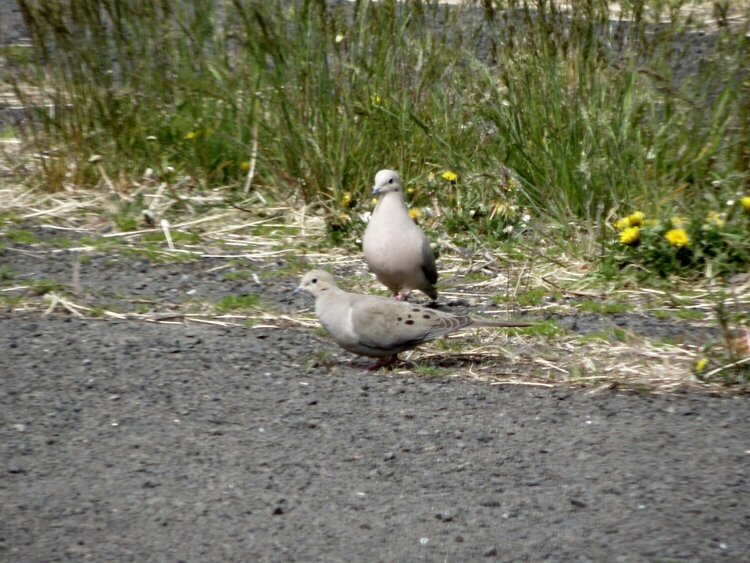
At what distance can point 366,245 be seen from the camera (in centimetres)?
561

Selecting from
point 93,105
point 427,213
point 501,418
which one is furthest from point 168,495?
point 93,105

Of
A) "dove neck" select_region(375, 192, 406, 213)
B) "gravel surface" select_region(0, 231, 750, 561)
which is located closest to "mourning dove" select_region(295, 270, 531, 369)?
"gravel surface" select_region(0, 231, 750, 561)

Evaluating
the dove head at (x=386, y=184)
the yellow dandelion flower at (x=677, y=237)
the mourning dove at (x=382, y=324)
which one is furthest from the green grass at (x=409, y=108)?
the mourning dove at (x=382, y=324)

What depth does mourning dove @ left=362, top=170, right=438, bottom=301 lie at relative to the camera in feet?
17.9

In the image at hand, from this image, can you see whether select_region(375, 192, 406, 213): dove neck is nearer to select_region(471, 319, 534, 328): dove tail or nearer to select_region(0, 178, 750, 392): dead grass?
select_region(0, 178, 750, 392): dead grass

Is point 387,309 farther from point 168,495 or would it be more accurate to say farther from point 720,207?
point 720,207

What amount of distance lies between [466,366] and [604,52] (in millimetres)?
2422

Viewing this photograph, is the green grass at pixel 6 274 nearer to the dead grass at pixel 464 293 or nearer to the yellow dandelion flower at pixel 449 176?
the dead grass at pixel 464 293

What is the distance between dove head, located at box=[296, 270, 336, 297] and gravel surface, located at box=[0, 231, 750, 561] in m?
0.25

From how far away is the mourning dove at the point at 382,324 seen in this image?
4652mm

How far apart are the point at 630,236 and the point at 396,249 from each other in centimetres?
118

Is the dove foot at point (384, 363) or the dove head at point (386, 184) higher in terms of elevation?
the dove head at point (386, 184)

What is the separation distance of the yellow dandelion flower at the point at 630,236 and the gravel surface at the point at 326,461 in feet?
4.87

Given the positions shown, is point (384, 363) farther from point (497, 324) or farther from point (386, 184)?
point (386, 184)
